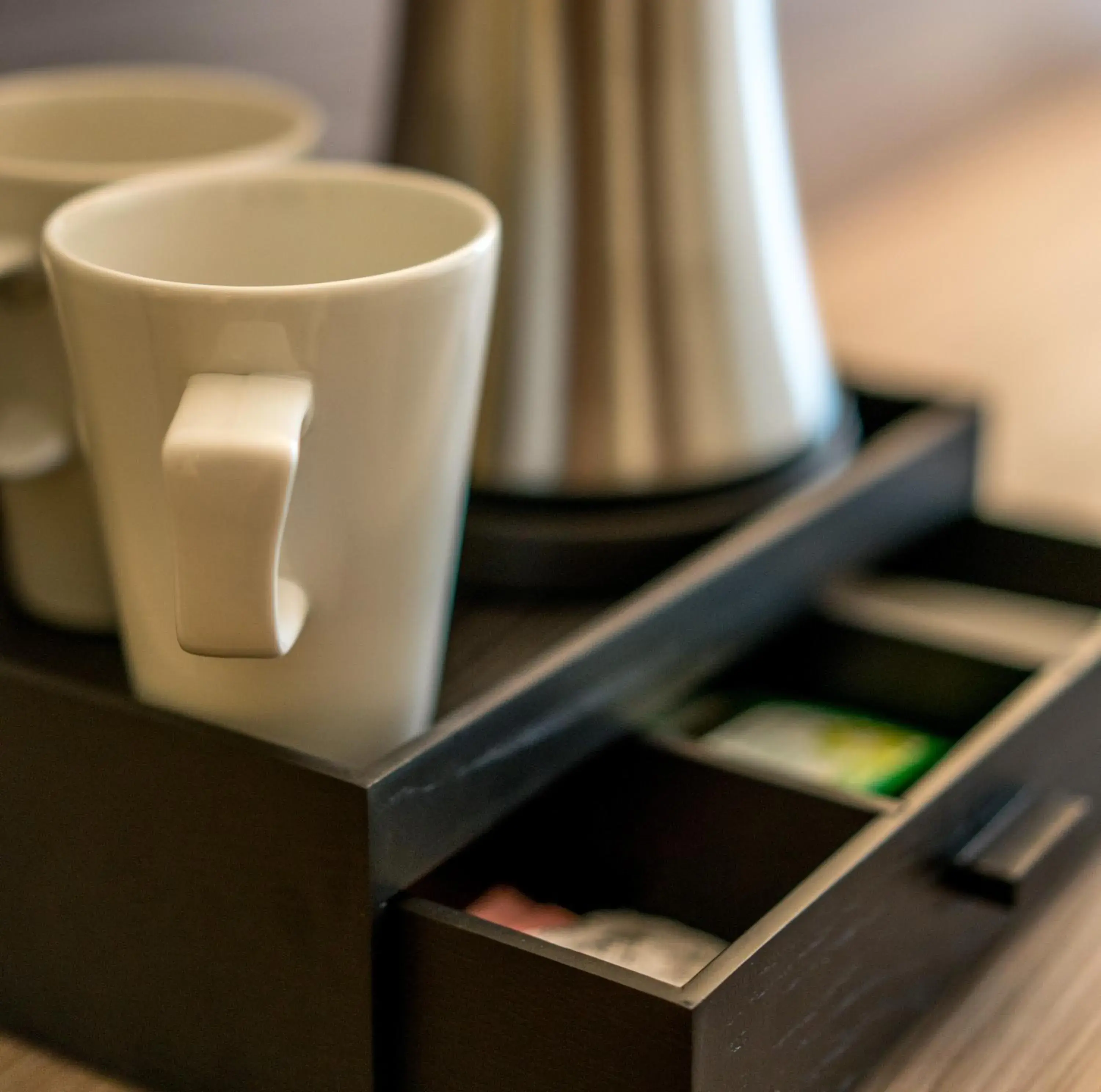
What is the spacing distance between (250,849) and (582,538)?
15 centimetres

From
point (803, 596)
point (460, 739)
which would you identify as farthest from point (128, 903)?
point (803, 596)

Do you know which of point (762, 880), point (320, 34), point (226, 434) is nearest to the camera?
point (226, 434)

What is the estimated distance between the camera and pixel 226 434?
27 centimetres

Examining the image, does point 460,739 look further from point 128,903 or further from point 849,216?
point 849,216

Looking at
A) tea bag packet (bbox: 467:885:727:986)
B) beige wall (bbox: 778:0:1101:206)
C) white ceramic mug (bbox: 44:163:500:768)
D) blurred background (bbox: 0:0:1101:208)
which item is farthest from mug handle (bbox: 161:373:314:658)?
beige wall (bbox: 778:0:1101:206)

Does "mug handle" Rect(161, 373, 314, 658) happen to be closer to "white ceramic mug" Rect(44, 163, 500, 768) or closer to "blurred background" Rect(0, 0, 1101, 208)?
"white ceramic mug" Rect(44, 163, 500, 768)

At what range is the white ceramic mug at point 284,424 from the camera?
0.29 m

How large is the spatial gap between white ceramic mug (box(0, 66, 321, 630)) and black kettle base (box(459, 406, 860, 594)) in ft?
0.33

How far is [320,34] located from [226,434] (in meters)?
0.43

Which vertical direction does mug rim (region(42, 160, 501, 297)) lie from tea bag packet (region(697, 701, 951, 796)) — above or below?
above

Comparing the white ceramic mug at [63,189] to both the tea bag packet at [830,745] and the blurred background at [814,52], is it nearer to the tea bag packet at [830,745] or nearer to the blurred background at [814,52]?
the blurred background at [814,52]

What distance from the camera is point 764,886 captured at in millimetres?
382

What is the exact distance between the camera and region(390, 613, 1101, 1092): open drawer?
0.30m

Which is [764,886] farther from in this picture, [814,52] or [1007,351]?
[814,52]
